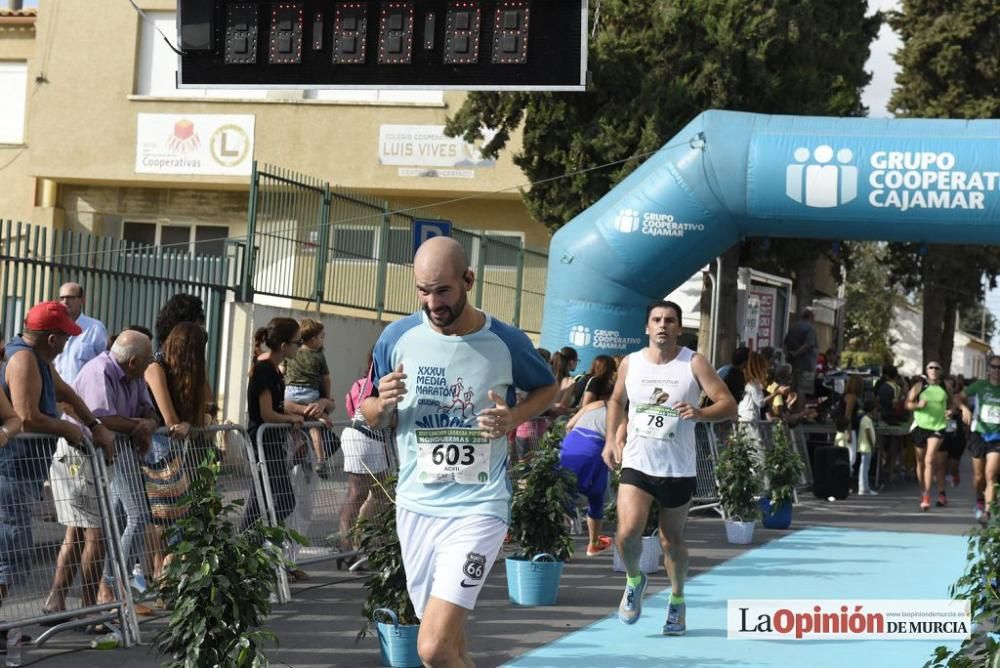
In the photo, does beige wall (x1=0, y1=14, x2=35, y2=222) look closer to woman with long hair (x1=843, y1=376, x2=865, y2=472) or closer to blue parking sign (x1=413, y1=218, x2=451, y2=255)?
blue parking sign (x1=413, y1=218, x2=451, y2=255)

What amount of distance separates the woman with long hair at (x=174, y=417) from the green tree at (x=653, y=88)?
1449cm

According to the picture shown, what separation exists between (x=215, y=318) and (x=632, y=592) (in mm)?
9139

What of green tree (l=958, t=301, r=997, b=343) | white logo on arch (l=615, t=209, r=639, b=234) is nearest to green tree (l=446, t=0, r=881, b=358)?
white logo on arch (l=615, t=209, r=639, b=234)

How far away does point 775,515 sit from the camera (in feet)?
51.1

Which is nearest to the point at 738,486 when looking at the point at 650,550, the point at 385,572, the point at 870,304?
the point at 650,550

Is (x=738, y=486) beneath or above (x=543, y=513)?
beneath

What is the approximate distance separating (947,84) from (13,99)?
26011mm

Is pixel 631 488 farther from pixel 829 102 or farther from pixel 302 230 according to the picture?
pixel 829 102

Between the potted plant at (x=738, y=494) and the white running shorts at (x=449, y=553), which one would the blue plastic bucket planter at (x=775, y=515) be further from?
the white running shorts at (x=449, y=553)

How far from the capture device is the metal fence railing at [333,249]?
17.5 metres

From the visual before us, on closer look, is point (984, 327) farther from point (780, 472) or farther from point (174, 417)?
point (174, 417)

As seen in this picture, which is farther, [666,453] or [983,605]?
[666,453]

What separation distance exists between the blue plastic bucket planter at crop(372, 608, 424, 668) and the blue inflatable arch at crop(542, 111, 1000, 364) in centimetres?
936

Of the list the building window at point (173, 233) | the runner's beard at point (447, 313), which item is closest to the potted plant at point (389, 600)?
the runner's beard at point (447, 313)
